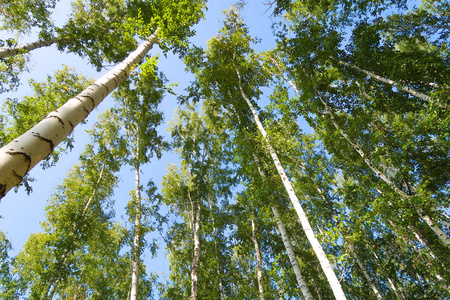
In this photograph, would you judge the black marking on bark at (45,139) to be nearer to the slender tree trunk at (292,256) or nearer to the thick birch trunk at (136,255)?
the slender tree trunk at (292,256)

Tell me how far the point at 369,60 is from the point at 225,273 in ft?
39.8

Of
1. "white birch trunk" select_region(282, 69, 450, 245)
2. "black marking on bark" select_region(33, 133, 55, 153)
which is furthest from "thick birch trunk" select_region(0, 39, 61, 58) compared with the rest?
"white birch trunk" select_region(282, 69, 450, 245)

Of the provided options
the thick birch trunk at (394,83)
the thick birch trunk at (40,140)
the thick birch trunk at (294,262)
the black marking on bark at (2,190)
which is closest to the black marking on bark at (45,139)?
the thick birch trunk at (40,140)

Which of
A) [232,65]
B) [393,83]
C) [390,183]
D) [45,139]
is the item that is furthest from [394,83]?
[45,139]

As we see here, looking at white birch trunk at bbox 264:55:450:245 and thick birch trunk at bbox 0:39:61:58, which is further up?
thick birch trunk at bbox 0:39:61:58

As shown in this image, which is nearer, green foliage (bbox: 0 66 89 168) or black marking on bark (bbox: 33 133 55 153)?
black marking on bark (bbox: 33 133 55 153)

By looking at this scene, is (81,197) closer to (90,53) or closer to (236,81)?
(90,53)

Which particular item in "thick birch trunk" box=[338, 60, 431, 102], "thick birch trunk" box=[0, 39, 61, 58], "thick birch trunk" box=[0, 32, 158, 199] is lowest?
"thick birch trunk" box=[0, 32, 158, 199]

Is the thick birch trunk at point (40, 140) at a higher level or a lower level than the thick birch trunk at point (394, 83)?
lower

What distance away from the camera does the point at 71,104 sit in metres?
1.95

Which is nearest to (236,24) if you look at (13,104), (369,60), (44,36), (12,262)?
(369,60)

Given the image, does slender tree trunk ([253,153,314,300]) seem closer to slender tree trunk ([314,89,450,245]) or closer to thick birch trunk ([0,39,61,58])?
slender tree trunk ([314,89,450,245])

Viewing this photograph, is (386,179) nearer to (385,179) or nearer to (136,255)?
(385,179)

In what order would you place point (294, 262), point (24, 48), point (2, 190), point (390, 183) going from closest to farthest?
point (2, 190) < point (294, 262) < point (390, 183) < point (24, 48)
